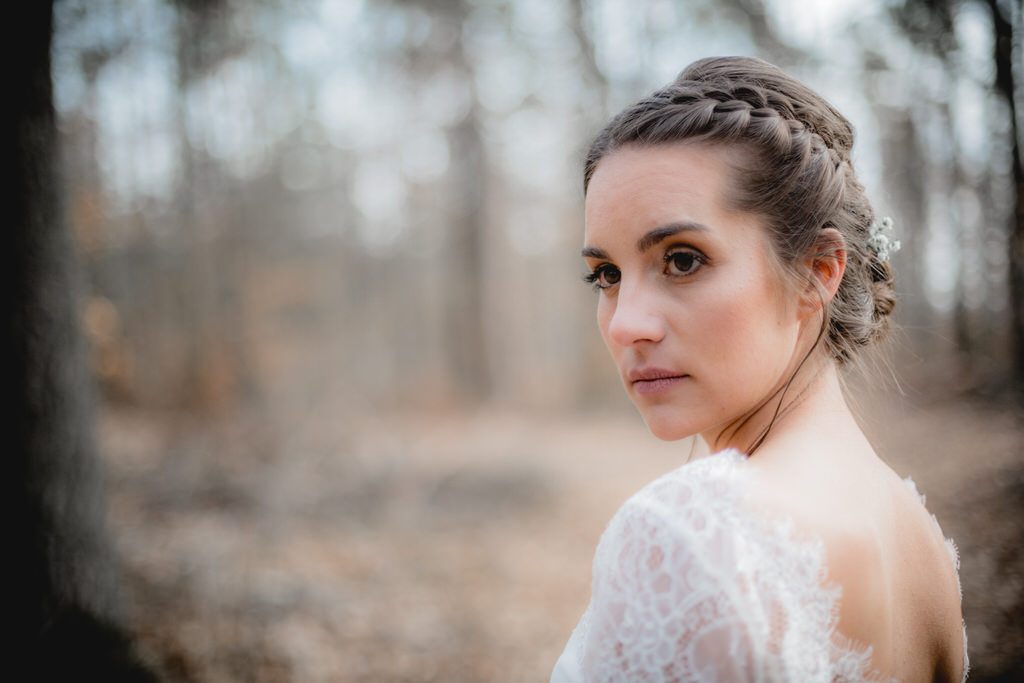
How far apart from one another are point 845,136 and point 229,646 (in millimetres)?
5039

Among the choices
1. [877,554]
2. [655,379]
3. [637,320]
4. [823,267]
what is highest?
[823,267]

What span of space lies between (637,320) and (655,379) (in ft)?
0.49

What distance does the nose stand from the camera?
4.36 feet

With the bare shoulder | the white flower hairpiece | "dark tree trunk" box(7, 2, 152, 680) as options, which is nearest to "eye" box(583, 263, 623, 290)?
the bare shoulder

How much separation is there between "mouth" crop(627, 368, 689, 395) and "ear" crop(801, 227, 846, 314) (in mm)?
369

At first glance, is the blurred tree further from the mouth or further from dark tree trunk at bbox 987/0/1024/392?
the mouth

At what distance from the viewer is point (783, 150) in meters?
1.39

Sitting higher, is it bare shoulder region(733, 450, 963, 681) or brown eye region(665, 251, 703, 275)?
brown eye region(665, 251, 703, 275)

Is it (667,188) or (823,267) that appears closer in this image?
(667,188)

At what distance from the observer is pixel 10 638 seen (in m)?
3.15

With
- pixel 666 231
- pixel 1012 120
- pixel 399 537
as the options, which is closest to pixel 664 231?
pixel 666 231

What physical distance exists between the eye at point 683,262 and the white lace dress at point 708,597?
47 centimetres

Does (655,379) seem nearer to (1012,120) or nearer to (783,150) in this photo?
(783,150)

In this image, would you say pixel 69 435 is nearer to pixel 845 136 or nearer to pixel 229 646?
pixel 229 646
